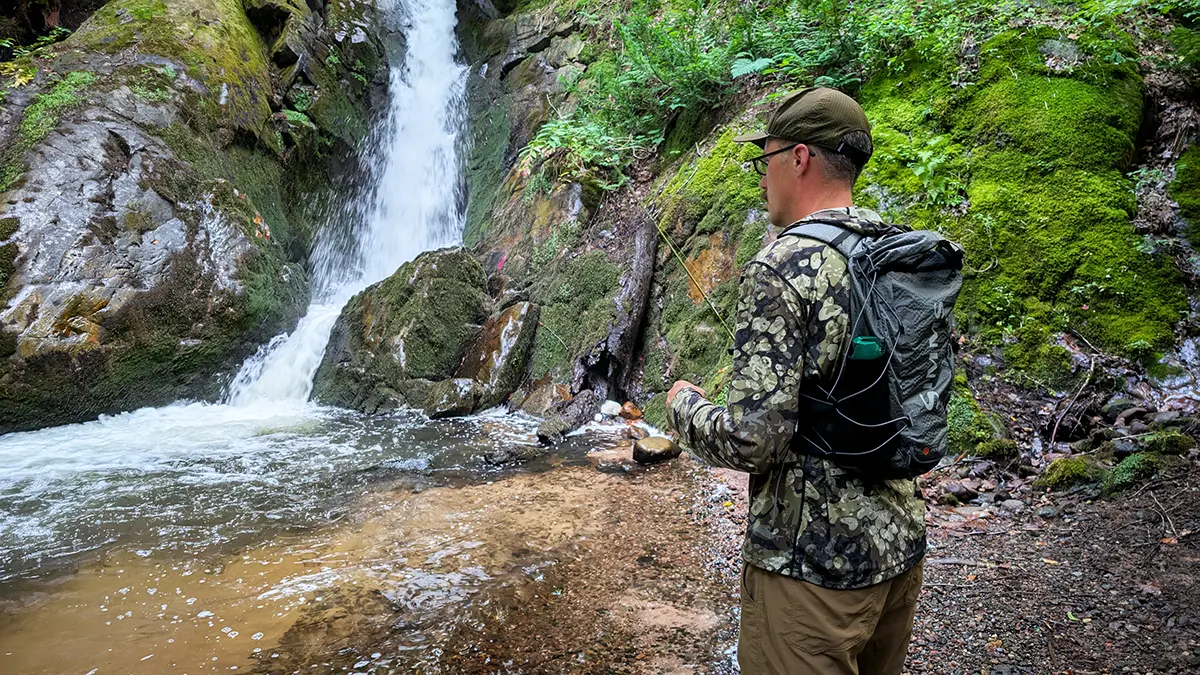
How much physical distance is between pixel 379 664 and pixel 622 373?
17.1 feet

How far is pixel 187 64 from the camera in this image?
1059 cm

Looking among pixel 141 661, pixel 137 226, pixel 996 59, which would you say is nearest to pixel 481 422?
pixel 141 661

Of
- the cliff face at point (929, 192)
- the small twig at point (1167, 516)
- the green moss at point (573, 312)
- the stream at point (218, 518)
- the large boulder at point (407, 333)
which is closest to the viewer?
the small twig at point (1167, 516)

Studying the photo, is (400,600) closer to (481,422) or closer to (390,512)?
(390,512)

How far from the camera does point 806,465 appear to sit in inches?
66.9

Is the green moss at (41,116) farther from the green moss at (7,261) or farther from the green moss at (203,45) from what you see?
the green moss at (203,45)

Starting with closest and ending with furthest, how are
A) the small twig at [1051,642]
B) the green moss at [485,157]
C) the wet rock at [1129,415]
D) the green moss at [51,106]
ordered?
the small twig at [1051,642], the wet rock at [1129,415], the green moss at [51,106], the green moss at [485,157]

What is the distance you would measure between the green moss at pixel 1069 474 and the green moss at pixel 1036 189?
0.88m

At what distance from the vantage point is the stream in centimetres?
354

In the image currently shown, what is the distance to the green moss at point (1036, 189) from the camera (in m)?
4.96

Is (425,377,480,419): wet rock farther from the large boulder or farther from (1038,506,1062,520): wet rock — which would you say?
(1038,506,1062,520): wet rock

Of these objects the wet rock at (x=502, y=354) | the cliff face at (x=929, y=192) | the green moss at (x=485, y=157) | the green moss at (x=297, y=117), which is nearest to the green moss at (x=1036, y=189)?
the cliff face at (x=929, y=192)

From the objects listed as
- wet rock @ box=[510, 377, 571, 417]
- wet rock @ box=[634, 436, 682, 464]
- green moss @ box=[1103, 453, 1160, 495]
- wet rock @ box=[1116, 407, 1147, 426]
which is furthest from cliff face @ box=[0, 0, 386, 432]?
wet rock @ box=[1116, 407, 1147, 426]

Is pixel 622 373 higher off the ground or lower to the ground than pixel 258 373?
lower
